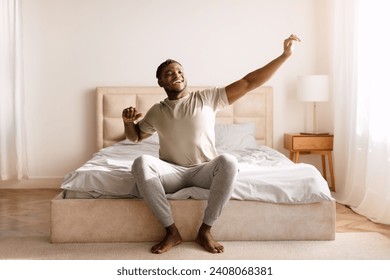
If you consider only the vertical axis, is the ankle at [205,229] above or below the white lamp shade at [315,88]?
below

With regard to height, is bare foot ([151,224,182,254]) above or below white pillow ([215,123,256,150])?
below

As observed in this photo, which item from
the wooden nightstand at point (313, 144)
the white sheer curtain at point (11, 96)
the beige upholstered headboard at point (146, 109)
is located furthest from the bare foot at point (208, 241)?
the white sheer curtain at point (11, 96)

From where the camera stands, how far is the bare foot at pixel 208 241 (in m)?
2.91

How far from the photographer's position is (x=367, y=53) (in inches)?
164

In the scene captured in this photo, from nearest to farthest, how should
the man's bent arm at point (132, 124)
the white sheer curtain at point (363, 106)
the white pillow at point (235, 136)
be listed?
1. the man's bent arm at point (132, 124)
2. the white sheer curtain at point (363, 106)
3. the white pillow at point (235, 136)

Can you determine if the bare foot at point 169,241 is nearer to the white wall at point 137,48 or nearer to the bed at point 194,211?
the bed at point 194,211

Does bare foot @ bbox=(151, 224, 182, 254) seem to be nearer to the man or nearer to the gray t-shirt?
the man

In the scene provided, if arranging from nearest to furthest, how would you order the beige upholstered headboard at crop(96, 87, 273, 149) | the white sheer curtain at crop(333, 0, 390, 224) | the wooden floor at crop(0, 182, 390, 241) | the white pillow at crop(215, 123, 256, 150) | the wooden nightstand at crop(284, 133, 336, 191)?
the wooden floor at crop(0, 182, 390, 241), the white sheer curtain at crop(333, 0, 390, 224), the white pillow at crop(215, 123, 256, 150), the wooden nightstand at crop(284, 133, 336, 191), the beige upholstered headboard at crop(96, 87, 273, 149)

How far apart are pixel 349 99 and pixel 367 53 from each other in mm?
489

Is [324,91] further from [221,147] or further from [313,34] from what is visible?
[221,147]

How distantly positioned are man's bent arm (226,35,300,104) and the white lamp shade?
82.1 inches

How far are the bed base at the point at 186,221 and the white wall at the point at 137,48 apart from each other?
7.64 ft

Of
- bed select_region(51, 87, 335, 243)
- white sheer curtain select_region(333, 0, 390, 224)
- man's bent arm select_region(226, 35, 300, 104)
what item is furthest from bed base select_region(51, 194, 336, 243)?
white sheer curtain select_region(333, 0, 390, 224)

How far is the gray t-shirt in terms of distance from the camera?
304 cm
